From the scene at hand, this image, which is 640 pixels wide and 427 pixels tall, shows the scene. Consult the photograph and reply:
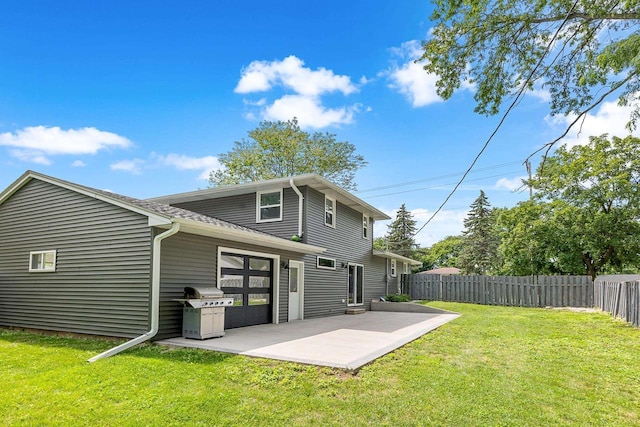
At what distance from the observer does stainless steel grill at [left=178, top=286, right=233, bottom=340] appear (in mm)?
7211

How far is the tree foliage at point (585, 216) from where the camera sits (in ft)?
61.0

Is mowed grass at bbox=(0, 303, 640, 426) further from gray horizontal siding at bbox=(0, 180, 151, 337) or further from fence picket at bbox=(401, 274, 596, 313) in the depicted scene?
fence picket at bbox=(401, 274, 596, 313)

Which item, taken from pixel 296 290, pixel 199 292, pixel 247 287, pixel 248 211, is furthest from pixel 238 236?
pixel 248 211

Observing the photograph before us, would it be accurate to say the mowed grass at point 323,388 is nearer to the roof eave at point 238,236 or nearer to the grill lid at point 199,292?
the grill lid at point 199,292

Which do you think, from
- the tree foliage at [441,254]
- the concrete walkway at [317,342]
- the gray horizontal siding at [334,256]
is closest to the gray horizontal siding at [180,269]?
the concrete walkway at [317,342]

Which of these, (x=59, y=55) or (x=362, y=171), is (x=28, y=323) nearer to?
(x=59, y=55)

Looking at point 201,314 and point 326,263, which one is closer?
point 201,314

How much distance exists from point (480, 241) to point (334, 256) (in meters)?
29.1

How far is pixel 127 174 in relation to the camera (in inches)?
758

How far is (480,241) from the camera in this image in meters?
38.5

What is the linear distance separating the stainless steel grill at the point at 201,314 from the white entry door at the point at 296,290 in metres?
4.06

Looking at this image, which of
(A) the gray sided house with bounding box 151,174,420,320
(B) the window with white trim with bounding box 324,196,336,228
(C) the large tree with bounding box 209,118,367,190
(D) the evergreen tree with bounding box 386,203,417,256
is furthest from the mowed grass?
(D) the evergreen tree with bounding box 386,203,417,256

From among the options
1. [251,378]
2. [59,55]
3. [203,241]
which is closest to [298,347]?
[251,378]

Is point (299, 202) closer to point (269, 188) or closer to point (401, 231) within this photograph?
point (269, 188)
